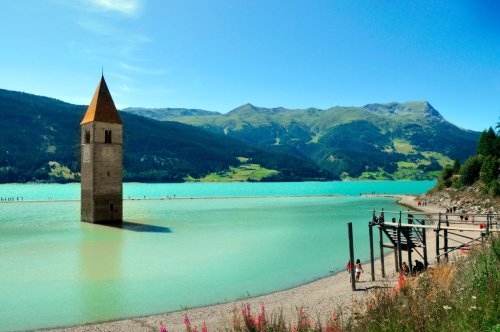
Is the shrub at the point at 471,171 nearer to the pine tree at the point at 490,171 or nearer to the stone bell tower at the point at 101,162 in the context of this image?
the pine tree at the point at 490,171

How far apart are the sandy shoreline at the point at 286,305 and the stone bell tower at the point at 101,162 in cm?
4024

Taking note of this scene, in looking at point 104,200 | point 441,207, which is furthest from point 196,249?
point 441,207

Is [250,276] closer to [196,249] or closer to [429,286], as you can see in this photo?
[196,249]

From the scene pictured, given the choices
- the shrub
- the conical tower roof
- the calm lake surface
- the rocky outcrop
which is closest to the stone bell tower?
the conical tower roof

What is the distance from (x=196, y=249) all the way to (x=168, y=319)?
20.7 m

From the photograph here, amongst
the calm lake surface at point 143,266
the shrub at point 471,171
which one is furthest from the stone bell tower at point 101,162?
the shrub at point 471,171

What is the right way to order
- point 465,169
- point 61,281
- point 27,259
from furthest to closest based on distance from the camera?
1. point 465,169
2. point 27,259
3. point 61,281

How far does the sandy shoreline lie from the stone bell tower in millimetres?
40240

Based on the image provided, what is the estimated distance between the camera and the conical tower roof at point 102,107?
60244 mm

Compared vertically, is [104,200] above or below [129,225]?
above

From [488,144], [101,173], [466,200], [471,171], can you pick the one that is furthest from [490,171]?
[101,173]

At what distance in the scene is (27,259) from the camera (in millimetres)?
35094

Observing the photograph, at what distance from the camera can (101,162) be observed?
58781 millimetres

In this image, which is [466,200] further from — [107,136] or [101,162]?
[101,162]
